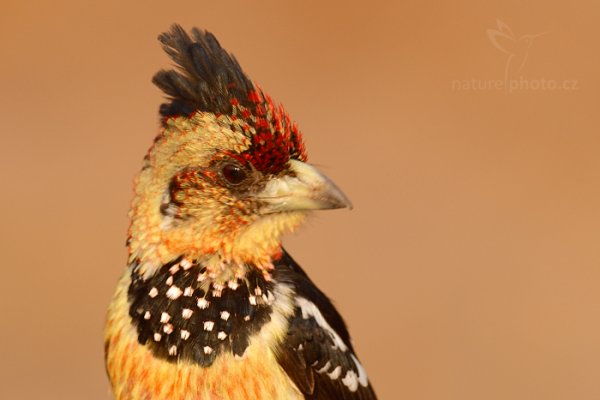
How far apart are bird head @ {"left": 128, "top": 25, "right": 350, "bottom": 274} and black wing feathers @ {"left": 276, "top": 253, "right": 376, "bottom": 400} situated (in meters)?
0.28

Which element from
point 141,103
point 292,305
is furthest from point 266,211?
point 141,103

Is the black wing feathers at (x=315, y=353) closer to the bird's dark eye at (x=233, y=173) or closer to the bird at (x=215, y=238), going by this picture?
the bird at (x=215, y=238)

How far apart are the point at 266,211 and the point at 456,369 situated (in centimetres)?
548

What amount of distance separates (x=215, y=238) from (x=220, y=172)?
25 cm

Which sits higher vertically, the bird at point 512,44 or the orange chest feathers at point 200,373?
the bird at point 512,44

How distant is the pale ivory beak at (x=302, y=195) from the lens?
408 centimetres

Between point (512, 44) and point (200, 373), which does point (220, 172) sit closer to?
point (200, 373)

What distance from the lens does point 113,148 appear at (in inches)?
449

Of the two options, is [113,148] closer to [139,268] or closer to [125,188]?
[125,188]

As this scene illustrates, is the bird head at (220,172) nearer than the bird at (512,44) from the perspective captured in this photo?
Yes

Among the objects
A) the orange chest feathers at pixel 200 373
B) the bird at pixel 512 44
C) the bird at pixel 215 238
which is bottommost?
the orange chest feathers at pixel 200 373
